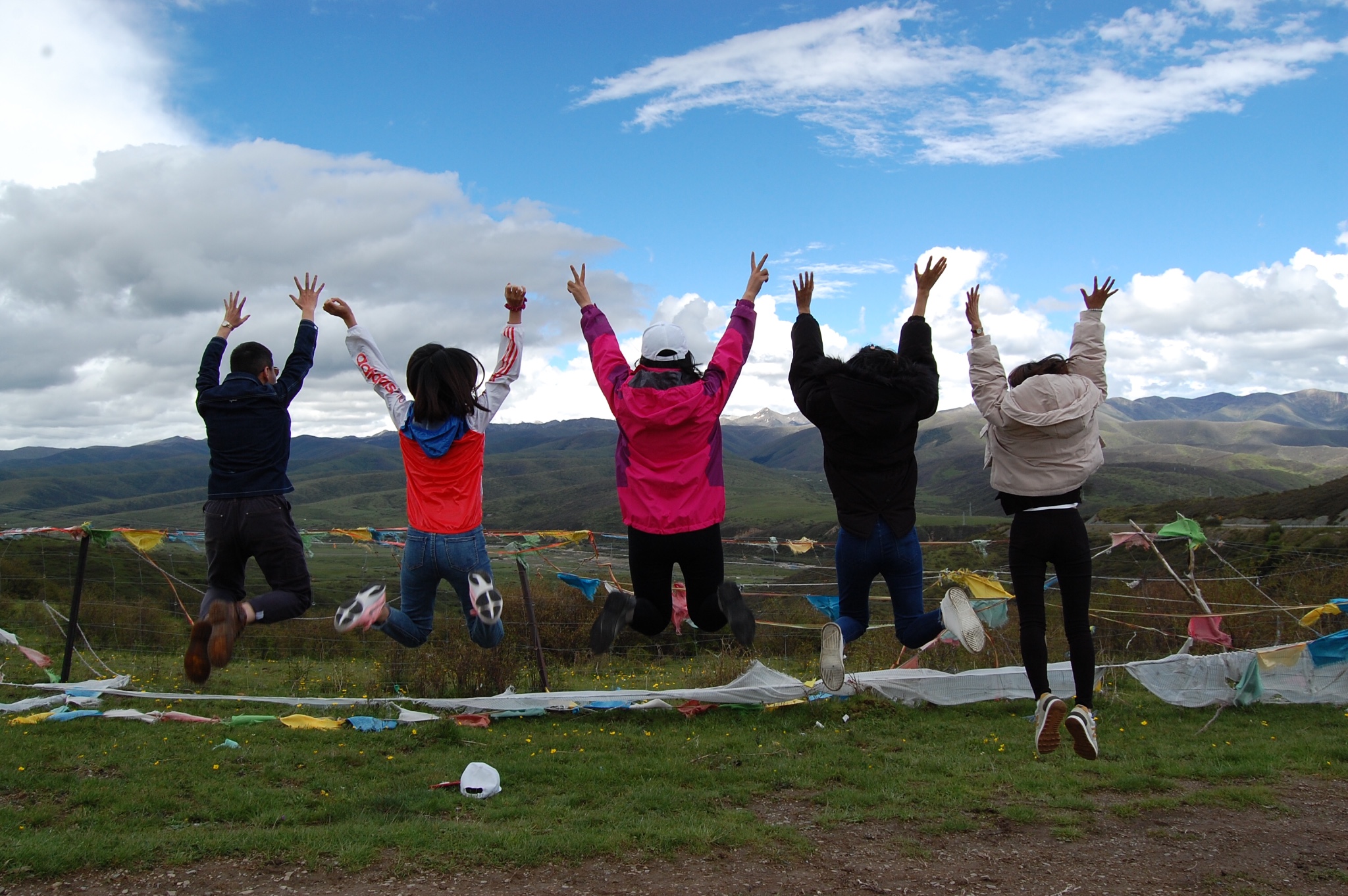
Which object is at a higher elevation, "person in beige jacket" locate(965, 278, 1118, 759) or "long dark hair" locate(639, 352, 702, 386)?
"long dark hair" locate(639, 352, 702, 386)

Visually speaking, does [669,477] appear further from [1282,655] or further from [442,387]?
[1282,655]

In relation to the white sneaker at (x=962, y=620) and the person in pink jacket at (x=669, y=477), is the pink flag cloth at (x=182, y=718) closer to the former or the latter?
the person in pink jacket at (x=669, y=477)

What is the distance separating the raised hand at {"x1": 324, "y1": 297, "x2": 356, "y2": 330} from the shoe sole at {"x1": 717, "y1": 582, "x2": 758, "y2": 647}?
3278 millimetres

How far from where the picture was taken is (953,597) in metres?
5.50

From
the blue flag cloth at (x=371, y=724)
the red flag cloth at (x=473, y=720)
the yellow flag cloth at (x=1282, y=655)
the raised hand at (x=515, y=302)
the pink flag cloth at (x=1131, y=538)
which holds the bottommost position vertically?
the red flag cloth at (x=473, y=720)

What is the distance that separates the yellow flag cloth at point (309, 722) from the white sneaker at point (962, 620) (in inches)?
263

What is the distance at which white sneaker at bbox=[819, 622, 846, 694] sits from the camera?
5450 millimetres

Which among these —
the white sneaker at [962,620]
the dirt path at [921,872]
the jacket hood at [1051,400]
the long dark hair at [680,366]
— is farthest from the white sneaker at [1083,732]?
the long dark hair at [680,366]

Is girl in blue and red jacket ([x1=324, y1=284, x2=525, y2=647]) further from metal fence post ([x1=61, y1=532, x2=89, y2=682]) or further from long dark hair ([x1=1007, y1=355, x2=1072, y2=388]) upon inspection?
Answer: metal fence post ([x1=61, y1=532, x2=89, y2=682])

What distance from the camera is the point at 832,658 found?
5453 mm

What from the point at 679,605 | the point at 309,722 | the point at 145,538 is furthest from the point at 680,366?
the point at 145,538

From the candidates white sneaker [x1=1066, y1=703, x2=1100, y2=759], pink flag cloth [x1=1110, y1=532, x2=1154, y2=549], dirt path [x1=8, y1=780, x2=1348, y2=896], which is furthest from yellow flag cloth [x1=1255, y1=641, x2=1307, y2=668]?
white sneaker [x1=1066, y1=703, x2=1100, y2=759]

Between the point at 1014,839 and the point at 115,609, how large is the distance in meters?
18.7

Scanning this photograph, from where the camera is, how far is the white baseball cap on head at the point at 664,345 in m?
5.21
